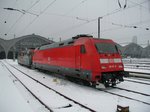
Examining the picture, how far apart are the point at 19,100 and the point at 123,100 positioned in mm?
4434

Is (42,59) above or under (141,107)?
above

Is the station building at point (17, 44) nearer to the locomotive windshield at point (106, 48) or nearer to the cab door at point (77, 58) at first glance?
the cab door at point (77, 58)

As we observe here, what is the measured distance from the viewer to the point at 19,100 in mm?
9219

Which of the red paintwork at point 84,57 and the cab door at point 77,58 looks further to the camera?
the cab door at point 77,58

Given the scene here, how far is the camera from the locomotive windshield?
1197cm

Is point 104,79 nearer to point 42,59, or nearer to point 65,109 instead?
point 65,109

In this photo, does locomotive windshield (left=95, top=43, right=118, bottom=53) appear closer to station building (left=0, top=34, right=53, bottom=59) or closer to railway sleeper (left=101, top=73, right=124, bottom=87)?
railway sleeper (left=101, top=73, right=124, bottom=87)

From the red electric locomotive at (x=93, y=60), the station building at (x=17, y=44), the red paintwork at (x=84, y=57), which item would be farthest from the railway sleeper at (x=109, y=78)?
the station building at (x=17, y=44)

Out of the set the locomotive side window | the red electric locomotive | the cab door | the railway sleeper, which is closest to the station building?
the red electric locomotive

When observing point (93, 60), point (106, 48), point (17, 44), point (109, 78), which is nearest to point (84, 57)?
point (93, 60)

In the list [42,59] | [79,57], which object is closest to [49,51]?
[42,59]

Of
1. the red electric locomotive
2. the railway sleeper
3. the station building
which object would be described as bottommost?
the railway sleeper

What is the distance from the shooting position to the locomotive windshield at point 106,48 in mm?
11971

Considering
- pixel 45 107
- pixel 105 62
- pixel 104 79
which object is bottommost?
pixel 45 107
